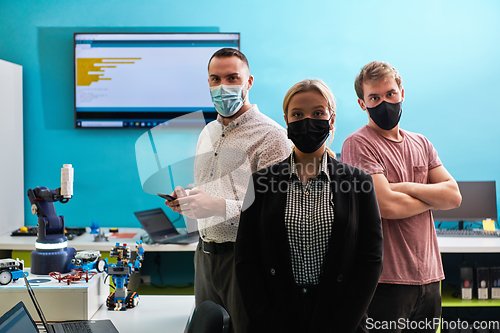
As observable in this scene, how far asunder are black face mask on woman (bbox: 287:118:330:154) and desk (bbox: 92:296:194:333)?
2.82 feet

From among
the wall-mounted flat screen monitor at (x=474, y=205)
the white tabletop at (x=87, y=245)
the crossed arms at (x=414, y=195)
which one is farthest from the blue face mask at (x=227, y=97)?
the wall-mounted flat screen monitor at (x=474, y=205)

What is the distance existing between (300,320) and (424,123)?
2557mm

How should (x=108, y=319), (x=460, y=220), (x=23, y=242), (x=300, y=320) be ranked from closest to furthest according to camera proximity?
1. (x=300, y=320)
2. (x=108, y=319)
3. (x=23, y=242)
4. (x=460, y=220)

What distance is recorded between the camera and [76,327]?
146cm

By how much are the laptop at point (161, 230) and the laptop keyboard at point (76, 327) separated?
117 centimetres

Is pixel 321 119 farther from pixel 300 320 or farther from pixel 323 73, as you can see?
pixel 323 73

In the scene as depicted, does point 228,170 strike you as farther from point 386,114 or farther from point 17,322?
point 17,322

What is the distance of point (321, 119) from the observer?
1.29 metres

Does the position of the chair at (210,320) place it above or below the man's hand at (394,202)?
below

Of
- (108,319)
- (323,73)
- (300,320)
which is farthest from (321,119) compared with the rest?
(323,73)

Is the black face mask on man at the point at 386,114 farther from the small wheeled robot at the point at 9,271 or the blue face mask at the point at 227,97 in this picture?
the small wheeled robot at the point at 9,271

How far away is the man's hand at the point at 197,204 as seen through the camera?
1468mm

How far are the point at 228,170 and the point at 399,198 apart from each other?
2.29ft

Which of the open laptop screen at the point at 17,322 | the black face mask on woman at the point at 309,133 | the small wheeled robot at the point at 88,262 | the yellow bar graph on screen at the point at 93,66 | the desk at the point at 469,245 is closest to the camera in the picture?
the open laptop screen at the point at 17,322
